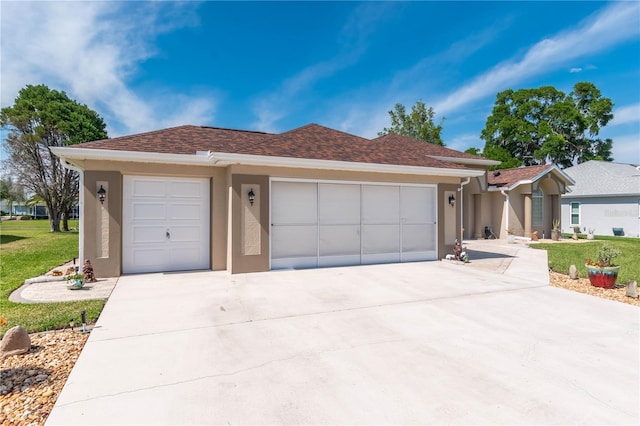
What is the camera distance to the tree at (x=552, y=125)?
36.4 metres

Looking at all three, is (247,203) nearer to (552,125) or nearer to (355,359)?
(355,359)

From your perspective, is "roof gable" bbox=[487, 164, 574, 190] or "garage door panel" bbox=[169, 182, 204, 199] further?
"roof gable" bbox=[487, 164, 574, 190]

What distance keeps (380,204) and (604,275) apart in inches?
234

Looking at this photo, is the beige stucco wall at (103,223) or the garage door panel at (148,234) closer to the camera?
the beige stucco wall at (103,223)

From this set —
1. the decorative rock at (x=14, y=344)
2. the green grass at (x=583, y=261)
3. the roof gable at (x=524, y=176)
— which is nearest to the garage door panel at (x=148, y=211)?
the decorative rock at (x=14, y=344)

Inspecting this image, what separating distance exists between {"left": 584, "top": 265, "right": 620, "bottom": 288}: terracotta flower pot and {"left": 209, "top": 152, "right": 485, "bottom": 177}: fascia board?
180 inches

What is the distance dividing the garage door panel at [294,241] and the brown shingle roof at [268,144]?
2167 millimetres

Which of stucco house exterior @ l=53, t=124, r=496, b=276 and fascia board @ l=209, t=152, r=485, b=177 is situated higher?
fascia board @ l=209, t=152, r=485, b=177

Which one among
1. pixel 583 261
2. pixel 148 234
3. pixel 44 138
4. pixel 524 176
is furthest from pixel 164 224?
pixel 44 138

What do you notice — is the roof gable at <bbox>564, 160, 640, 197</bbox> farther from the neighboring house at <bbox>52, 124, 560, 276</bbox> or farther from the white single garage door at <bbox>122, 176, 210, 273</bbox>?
Answer: the white single garage door at <bbox>122, 176, 210, 273</bbox>

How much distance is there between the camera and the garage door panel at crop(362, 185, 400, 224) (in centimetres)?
1049

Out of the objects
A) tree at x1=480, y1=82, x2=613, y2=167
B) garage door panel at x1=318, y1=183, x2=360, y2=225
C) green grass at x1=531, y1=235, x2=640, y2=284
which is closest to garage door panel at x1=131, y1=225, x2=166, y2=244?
garage door panel at x1=318, y1=183, x2=360, y2=225

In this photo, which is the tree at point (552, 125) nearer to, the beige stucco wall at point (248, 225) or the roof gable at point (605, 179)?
the roof gable at point (605, 179)

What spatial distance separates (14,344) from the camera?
13.2ft
